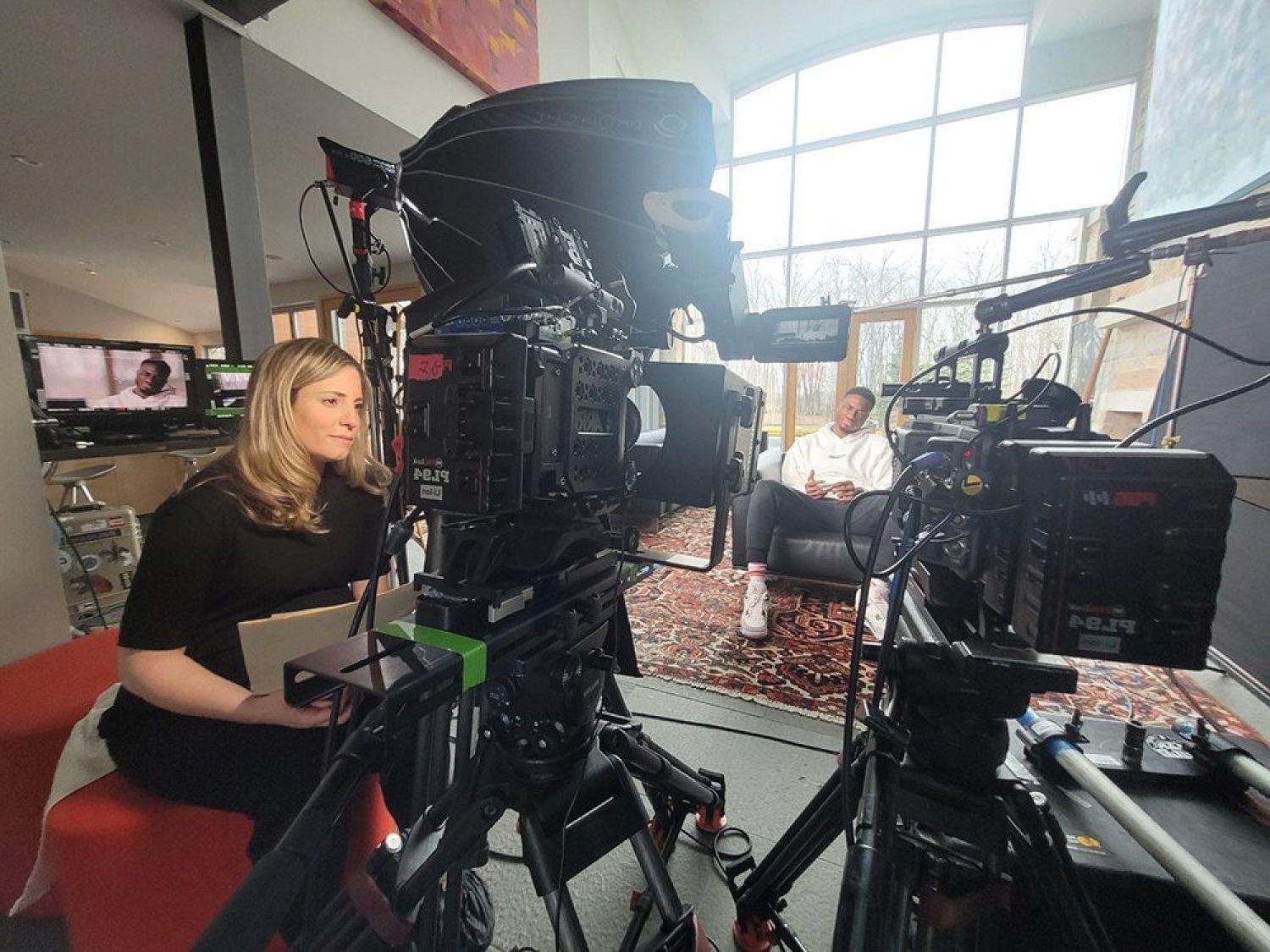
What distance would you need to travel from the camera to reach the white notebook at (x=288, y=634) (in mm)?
563

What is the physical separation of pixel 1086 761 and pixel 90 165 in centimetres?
477

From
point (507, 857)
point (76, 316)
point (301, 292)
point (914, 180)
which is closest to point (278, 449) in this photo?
point (507, 857)

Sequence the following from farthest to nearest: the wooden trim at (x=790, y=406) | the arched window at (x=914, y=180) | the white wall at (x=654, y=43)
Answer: the wooden trim at (x=790, y=406)
the arched window at (x=914, y=180)
the white wall at (x=654, y=43)

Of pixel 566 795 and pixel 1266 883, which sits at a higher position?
pixel 566 795

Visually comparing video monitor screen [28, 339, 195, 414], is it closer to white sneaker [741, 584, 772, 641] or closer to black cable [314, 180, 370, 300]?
black cable [314, 180, 370, 300]

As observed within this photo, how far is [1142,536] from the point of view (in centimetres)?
44

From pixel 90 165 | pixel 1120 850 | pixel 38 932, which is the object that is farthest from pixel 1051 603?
pixel 90 165

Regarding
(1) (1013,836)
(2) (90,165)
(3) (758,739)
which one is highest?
(2) (90,165)

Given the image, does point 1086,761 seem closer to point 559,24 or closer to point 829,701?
point 829,701

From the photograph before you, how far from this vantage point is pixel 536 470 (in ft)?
1.40

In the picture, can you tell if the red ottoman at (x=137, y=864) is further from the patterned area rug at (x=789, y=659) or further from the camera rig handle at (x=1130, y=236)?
the patterned area rug at (x=789, y=659)

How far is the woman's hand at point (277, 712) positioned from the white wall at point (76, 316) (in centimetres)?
734

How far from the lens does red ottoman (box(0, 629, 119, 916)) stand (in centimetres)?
76

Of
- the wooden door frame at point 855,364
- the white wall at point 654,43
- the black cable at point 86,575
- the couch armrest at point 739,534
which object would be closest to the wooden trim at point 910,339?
the wooden door frame at point 855,364
